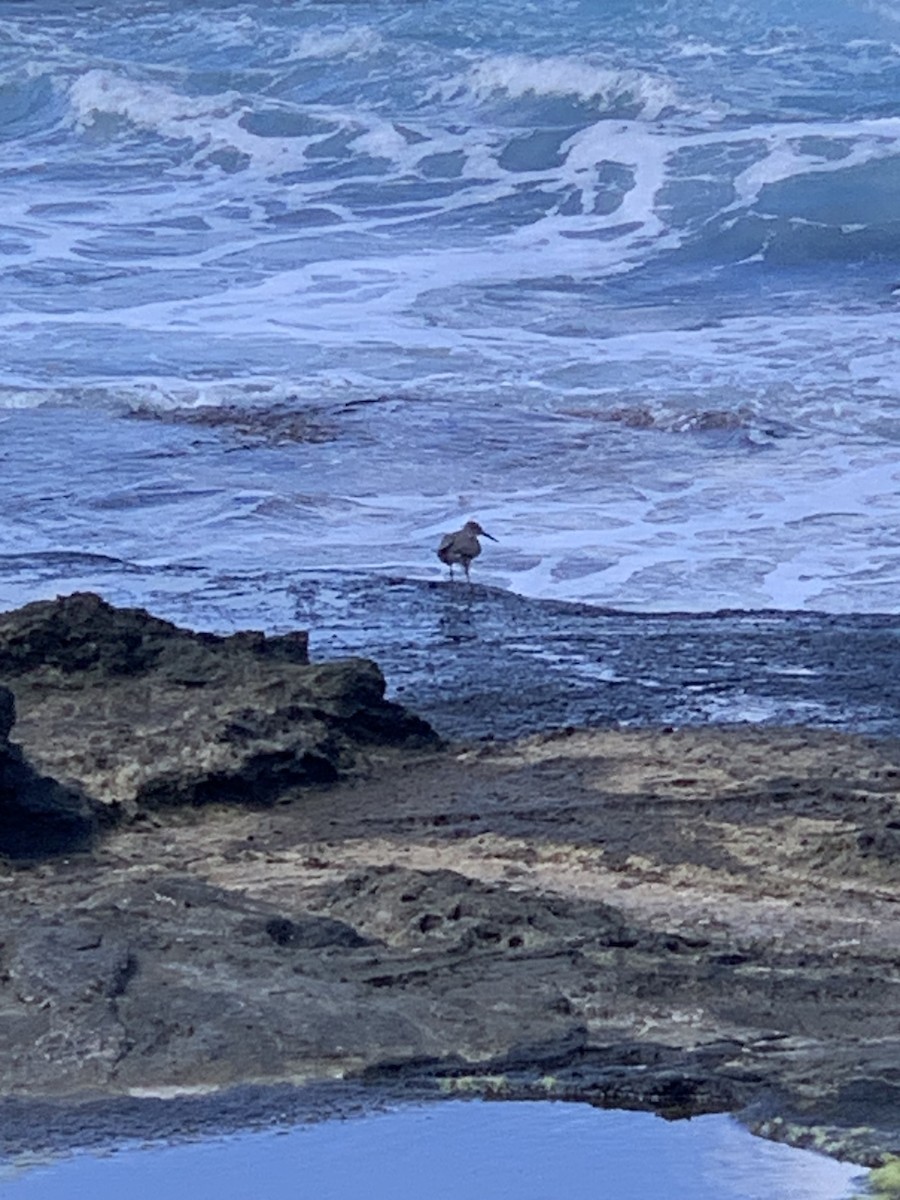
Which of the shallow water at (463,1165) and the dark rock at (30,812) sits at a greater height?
the dark rock at (30,812)

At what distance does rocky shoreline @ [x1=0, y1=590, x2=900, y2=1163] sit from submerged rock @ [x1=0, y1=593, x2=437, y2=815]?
11 millimetres

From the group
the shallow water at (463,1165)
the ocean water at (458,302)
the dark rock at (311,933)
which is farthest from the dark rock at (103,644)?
the shallow water at (463,1165)

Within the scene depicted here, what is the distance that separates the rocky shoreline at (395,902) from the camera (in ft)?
14.0

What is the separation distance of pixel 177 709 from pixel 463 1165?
10.3 ft

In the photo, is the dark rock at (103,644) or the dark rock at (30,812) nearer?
the dark rock at (30,812)

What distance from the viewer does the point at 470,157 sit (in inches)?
974

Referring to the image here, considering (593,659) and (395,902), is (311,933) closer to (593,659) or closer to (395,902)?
(395,902)

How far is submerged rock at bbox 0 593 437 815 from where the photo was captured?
21.1 feet

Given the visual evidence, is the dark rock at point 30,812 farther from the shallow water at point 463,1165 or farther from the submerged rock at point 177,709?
the shallow water at point 463,1165

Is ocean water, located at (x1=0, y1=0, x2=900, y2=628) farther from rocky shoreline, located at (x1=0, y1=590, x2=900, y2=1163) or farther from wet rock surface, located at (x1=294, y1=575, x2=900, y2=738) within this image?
rocky shoreline, located at (x1=0, y1=590, x2=900, y2=1163)

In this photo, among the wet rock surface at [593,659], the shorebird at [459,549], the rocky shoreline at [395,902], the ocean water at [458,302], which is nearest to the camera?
the rocky shoreline at [395,902]

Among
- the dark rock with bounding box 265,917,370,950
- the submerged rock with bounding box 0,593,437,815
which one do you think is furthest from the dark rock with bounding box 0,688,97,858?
the dark rock with bounding box 265,917,370,950

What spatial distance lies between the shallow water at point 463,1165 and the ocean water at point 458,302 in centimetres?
507

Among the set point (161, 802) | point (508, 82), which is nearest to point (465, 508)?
point (161, 802)
